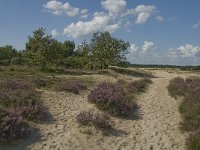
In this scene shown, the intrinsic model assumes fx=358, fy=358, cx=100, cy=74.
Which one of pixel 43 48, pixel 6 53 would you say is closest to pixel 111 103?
pixel 43 48

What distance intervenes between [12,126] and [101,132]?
3986 millimetres

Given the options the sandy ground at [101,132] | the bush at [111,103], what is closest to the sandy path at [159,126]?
the sandy ground at [101,132]

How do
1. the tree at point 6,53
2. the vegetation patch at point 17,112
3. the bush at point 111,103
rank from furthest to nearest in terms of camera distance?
the tree at point 6,53 → the bush at point 111,103 → the vegetation patch at point 17,112

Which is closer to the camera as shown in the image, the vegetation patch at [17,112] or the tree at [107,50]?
the vegetation patch at [17,112]

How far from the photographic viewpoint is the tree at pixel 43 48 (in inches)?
2280

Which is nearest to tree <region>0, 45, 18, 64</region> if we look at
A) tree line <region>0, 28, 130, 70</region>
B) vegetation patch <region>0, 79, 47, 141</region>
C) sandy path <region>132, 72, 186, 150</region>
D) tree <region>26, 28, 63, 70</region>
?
tree line <region>0, 28, 130, 70</region>

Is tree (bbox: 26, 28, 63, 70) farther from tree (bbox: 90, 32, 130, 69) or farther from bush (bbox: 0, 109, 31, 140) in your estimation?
bush (bbox: 0, 109, 31, 140)

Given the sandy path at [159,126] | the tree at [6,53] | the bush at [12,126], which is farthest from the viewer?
the tree at [6,53]

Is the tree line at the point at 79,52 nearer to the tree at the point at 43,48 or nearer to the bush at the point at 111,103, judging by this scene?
the tree at the point at 43,48

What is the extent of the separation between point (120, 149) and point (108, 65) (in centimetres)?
5709

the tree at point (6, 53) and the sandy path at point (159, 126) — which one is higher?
the tree at point (6, 53)

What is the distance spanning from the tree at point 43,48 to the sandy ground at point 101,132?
3546 centimetres

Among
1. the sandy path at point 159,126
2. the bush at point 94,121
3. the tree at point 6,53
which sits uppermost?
the tree at point 6,53

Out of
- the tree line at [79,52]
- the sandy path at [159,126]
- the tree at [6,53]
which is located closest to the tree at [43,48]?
the tree line at [79,52]
